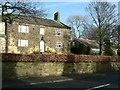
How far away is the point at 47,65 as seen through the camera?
26594 mm

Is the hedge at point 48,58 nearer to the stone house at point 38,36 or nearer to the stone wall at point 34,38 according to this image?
the stone house at point 38,36

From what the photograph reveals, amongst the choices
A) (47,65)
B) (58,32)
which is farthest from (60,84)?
(58,32)

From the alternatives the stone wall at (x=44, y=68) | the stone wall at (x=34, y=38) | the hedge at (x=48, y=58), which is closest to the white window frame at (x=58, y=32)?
the stone wall at (x=34, y=38)

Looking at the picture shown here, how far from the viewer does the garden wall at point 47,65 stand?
2294cm

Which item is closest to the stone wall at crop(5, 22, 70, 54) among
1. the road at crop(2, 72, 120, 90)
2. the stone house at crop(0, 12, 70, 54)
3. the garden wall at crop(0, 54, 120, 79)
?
the stone house at crop(0, 12, 70, 54)

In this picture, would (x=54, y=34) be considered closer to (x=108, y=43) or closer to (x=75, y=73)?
(x=108, y=43)

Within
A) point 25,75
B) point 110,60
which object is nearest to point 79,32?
point 110,60

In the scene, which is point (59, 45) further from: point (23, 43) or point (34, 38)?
point (23, 43)

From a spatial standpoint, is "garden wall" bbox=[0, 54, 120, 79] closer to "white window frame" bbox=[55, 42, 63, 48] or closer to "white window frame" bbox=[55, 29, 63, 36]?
"white window frame" bbox=[55, 42, 63, 48]

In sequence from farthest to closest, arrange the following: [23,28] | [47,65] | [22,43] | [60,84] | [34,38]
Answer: [34,38] < [23,28] < [22,43] < [47,65] < [60,84]

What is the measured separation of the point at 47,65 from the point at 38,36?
31970mm

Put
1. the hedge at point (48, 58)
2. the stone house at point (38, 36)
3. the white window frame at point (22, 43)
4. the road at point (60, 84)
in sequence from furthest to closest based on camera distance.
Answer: the white window frame at point (22, 43), the stone house at point (38, 36), the hedge at point (48, 58), the road at point (60, 84)

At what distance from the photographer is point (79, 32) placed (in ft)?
298

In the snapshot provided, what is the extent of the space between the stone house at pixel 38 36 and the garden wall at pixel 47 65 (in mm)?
20925
